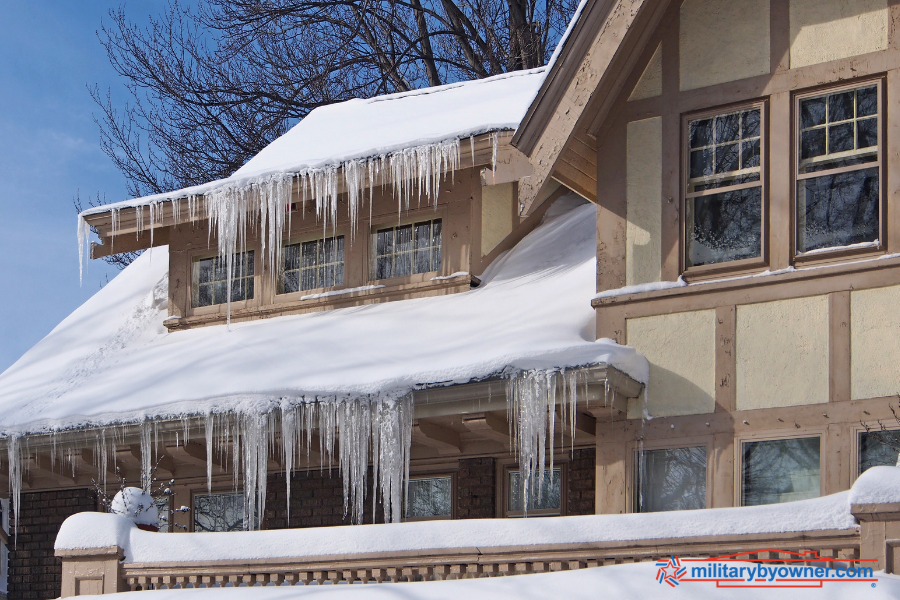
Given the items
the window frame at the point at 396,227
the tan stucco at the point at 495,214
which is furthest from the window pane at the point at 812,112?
the window frame at the point at 396,227

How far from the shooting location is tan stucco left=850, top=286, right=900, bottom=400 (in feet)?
28.1

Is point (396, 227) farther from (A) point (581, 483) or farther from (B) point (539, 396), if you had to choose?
(B) point (539, 396)

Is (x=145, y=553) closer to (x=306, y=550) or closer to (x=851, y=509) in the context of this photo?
(x=306, y=550)

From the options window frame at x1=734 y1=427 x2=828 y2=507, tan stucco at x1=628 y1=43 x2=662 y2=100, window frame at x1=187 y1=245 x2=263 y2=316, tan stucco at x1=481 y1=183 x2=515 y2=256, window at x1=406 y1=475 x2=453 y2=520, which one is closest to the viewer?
window frame at x1=734 y1=427 x2=828 y2=507

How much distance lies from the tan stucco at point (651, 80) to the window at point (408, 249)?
2993 millimetres

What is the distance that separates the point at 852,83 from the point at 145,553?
6.57 metres

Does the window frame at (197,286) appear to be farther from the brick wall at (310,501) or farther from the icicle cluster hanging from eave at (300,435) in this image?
the icicle cluster hanging from eave at (300,435)

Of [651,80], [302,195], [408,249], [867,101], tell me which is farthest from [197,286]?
[867,101]

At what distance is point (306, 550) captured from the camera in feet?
25.6

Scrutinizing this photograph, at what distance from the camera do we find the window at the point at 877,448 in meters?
8.47

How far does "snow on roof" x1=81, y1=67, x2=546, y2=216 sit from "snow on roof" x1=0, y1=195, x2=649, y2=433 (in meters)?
1.45

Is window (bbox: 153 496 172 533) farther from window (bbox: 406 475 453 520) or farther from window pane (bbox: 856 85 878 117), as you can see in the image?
window pane (bbox: 856 85 878 117)

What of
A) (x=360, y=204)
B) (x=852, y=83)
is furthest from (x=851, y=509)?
(x=360, y=204)

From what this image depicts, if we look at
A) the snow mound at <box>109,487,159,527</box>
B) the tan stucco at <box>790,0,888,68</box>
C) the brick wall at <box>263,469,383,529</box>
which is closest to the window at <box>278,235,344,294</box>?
the brick wall at <box>263,469,383,529</box>
